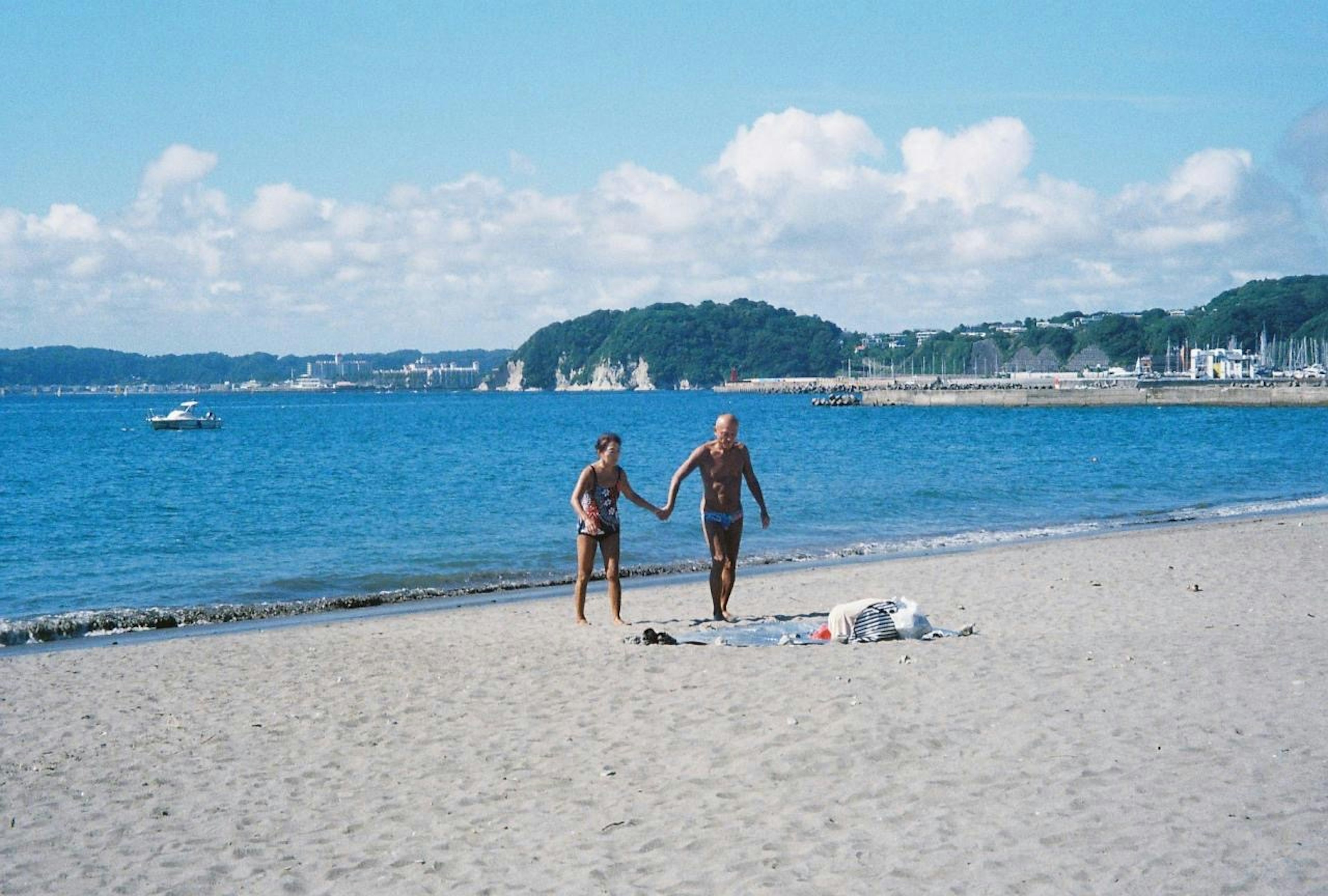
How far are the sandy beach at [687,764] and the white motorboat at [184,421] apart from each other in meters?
75.6

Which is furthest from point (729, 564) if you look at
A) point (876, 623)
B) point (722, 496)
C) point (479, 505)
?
point (479, 505)

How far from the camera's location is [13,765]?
7574 millimetres

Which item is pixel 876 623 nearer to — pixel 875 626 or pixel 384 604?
pixel 875 626

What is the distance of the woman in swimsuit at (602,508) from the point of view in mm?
11510

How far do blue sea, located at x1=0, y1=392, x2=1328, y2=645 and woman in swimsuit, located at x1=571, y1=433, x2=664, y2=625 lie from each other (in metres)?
5.07

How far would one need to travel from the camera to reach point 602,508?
11.7 metres

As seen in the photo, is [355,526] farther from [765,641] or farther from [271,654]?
[765,641]

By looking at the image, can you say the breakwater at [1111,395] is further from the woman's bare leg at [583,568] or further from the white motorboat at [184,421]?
the woman's bare leg at [583,568]

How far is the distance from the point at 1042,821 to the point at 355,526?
2131cm

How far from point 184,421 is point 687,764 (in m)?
82.8

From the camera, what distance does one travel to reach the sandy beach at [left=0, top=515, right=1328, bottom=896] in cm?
554

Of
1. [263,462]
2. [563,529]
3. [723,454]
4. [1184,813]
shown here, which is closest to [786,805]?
[1184,813]

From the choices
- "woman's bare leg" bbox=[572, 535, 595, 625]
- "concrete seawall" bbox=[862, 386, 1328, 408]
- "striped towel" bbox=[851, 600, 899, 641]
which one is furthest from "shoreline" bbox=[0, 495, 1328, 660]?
"concrete seawall" bbox=[862, 386, 1328, 408]

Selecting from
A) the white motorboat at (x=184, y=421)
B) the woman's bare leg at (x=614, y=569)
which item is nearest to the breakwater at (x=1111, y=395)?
the white motorboat at (x=184, y=421)
